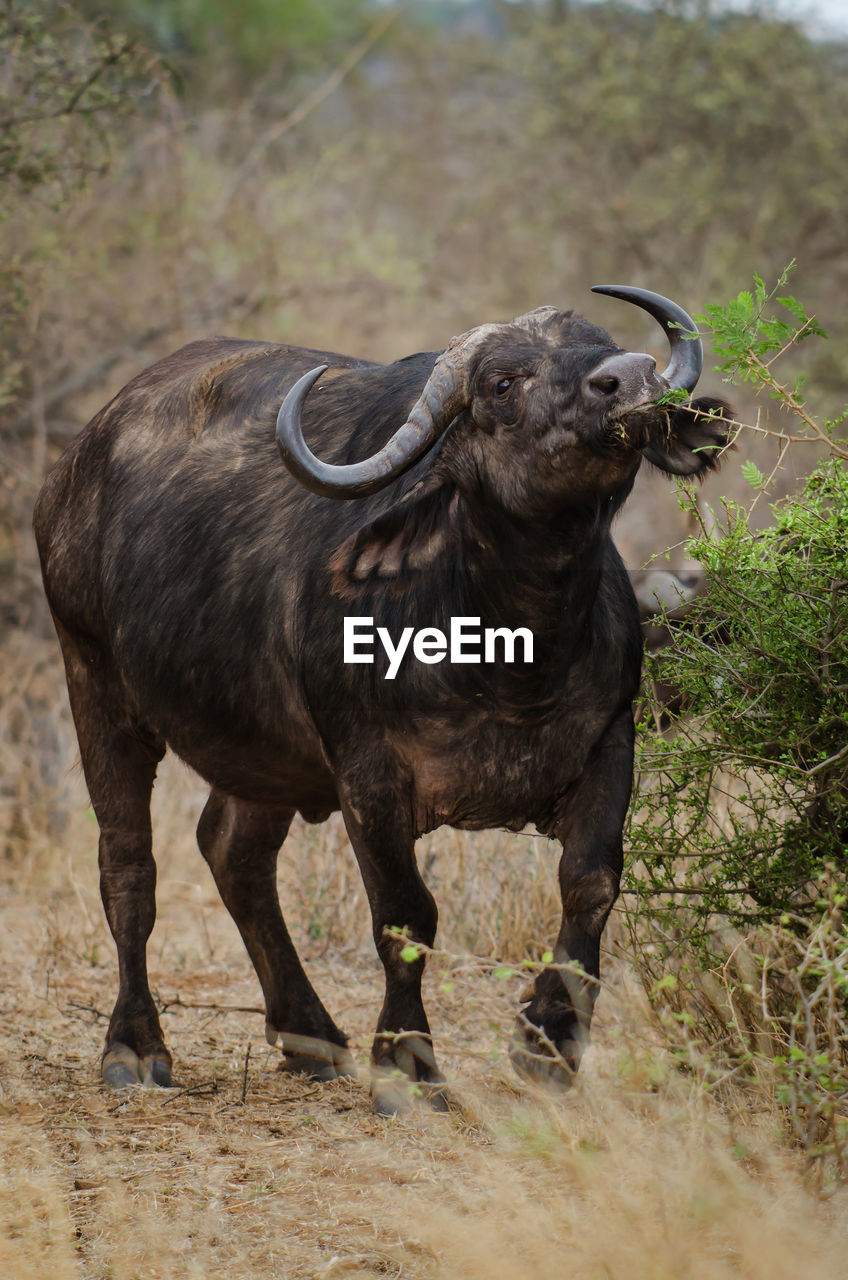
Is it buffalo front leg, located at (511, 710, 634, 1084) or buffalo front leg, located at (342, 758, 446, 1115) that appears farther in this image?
buffalo front leg, located at (342, 758, 446, 1115)

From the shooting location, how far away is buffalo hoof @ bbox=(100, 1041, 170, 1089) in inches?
185

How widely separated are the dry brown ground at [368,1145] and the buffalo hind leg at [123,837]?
17cm

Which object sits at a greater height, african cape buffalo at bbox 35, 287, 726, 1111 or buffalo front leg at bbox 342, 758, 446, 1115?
african cape buffalo at bbox 35, 287, 726, 1111

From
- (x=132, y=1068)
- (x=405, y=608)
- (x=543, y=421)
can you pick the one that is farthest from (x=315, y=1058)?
(x=543, y=421)

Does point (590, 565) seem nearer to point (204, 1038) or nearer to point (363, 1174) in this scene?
point (363, 1174)

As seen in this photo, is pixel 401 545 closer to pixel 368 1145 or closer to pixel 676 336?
pixel 676 336

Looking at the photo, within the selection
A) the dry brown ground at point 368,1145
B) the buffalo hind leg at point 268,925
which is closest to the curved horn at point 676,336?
the dry brown ground at point 368,1145

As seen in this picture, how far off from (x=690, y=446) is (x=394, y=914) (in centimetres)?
146

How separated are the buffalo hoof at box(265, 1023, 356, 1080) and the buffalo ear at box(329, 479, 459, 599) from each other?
158 centimetres

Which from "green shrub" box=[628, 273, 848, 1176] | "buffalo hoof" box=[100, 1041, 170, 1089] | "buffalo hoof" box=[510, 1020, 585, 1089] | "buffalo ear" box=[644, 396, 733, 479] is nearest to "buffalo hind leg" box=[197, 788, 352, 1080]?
"buffalo hoof" box=[100, 1041, 170, 1089]

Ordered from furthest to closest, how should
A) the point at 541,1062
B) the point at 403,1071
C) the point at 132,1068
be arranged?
Result: the point at 132,1068, the point at 403,1071, the point at 541,1062

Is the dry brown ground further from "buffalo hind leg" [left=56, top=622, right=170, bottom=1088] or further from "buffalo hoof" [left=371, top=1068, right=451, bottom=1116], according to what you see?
"buffalo hind leg" [left=56, top=622, right=170, bottom=1088]

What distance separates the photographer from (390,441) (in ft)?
12.9

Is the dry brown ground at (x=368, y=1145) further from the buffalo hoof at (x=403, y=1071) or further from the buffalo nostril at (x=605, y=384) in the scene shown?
the buffalo nostril at (x=605, y=384)
